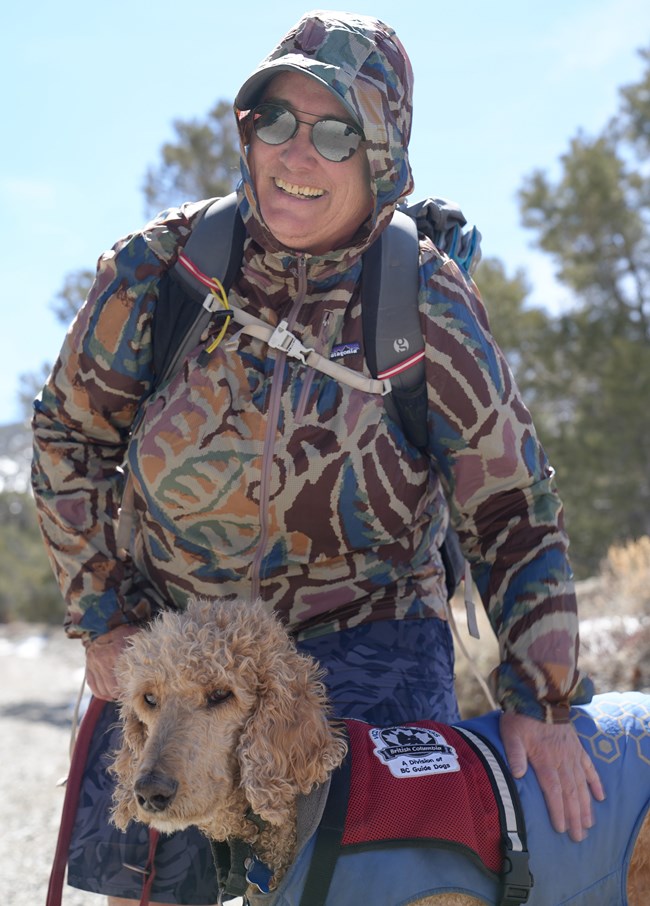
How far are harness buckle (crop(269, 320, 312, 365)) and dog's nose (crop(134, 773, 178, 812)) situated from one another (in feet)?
3.87

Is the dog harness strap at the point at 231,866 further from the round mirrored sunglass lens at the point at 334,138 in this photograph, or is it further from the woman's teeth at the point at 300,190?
the round mirrored sunglass lens at the point at 334,138

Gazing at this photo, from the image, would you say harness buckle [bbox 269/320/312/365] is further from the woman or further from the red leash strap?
the red leash strap

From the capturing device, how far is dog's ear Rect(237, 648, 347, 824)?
90.0 inches

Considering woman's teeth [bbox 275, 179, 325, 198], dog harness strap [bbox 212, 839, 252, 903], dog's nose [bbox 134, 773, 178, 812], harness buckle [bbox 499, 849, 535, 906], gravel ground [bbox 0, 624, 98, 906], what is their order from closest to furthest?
dog's nose [bbox 134, 773, 178, 812] < harness buckle [bbox 499, 849, 535, 906] < dog harness strap [bbox 212, 839, 252, 903] < woman's teeth [bbox 275, 179, 325, 198] < gravel ground [bbox 0, 624, 98, 906]

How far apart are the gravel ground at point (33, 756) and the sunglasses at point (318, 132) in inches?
174

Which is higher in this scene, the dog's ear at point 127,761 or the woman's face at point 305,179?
the woman's face at point 305,179

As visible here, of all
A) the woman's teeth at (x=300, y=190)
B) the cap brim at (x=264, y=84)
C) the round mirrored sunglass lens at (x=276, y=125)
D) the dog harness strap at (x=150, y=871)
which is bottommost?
the dog harness strap at (x=150, y=871)

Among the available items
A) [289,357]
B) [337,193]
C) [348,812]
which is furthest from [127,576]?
[337,193]

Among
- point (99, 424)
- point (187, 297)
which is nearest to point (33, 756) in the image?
point (99, 424)

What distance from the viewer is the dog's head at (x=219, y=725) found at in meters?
2.27

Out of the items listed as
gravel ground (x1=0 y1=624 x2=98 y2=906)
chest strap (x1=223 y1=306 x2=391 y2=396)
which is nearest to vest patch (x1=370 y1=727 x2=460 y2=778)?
chest strap (x1=223 y1=306 x2=391 y2=396)

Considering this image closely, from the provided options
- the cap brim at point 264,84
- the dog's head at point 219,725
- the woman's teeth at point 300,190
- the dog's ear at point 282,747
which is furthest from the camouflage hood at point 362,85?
the dog's ear at point 282,747

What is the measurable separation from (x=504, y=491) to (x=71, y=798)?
1.59 m

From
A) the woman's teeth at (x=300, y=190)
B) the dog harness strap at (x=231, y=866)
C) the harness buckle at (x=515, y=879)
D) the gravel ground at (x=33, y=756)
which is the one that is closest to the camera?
the harness buckle at (x=515, y=879)
